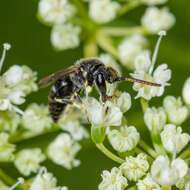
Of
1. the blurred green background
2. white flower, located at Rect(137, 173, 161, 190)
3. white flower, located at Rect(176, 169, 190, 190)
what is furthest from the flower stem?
the blurred green background

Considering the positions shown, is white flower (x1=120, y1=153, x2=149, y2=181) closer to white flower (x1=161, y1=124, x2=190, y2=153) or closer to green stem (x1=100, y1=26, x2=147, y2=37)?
white flower (x1=161, y1=124, x2=190, y2=153)

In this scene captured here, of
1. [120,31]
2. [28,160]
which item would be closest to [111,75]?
[28,160]

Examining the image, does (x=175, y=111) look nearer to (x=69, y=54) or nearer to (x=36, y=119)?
(x=36, y=119)

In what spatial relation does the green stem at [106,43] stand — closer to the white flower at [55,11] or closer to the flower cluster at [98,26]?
the flower cluster at [98,26]

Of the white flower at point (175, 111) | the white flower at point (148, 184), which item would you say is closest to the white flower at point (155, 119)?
the white flower at point (175, 111)

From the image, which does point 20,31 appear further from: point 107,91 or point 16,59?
point 107,91

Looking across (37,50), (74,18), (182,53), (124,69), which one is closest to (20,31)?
(37,50)

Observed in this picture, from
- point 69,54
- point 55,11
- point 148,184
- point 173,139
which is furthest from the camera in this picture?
point 69,54
